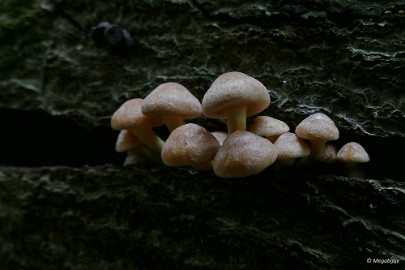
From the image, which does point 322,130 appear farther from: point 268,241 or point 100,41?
point 100,41

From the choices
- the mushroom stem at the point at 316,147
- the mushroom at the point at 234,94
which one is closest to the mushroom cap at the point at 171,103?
the mushroom at the point at 234,94

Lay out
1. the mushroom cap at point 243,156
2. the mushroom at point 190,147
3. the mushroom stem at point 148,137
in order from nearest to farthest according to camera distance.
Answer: the mushroom cap at point 243,156 → the mushroom at point 190,147 → the mushroom stem at point 148,137

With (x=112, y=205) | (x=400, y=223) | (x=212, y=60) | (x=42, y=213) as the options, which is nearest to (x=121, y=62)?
(x=212, y=60)

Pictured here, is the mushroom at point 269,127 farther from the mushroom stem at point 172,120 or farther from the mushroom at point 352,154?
the mushroom stem at point 172,120

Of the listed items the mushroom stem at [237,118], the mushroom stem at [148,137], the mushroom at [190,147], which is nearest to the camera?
the mushroom at [190,147]

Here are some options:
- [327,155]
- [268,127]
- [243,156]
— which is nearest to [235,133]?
[243,156]

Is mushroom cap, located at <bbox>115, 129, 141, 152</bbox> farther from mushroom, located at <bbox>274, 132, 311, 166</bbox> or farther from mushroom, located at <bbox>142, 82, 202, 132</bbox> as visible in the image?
mushroom, located at <bbox>274, 132, 311, 166</bbox>

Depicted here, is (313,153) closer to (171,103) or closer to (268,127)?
(268,127)
